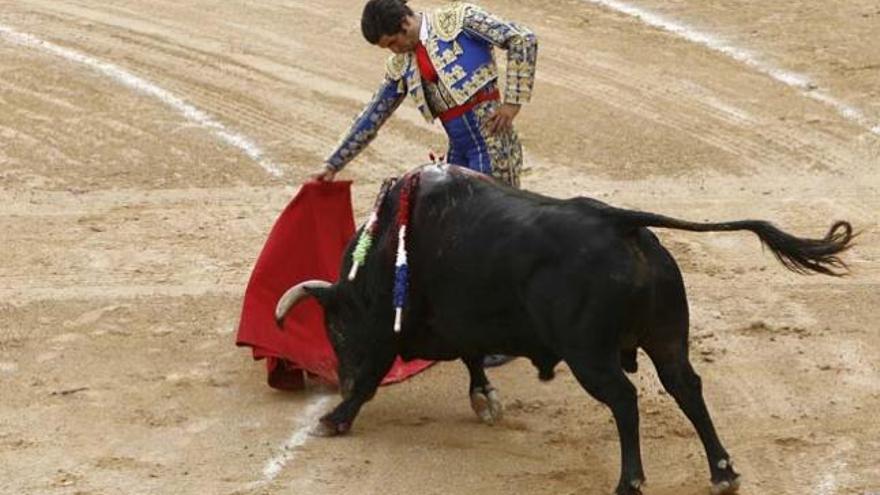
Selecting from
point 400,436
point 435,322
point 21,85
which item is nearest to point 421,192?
point 435,322

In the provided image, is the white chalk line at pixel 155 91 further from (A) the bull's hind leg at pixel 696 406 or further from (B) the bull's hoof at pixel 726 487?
(B) the bull's hoof at pixel 726 487

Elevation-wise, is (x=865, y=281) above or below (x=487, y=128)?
below

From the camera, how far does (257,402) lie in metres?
8.09

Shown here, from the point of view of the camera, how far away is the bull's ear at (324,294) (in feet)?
25.6

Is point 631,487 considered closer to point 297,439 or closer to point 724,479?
point 724,479

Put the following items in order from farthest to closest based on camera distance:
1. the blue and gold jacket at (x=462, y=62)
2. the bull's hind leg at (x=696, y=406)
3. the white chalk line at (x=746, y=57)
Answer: the white chalk line at (x=746, y=57)
the blue and gold jacket at (x=462, y=62)
the bull's hind leg at (x=696, y=406)

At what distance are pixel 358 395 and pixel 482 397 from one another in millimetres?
508

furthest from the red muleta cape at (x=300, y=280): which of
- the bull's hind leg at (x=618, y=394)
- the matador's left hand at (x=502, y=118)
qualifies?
the bull's hind leg at (x=618, y=394)

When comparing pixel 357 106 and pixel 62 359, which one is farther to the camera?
pixel 357 106

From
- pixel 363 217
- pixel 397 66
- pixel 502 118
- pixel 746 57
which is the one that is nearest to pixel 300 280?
pixel 397 66

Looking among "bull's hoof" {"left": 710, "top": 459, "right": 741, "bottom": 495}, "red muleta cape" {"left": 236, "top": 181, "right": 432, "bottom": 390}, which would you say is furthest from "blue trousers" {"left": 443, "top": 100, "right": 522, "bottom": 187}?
"bull's hoof" {"left": 710, "top": 459, "right": 741, "bottom": 495}

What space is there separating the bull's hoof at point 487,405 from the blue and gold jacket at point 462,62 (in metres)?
1.19

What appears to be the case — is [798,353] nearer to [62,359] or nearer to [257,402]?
[257,402]

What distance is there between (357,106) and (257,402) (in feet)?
14.5
